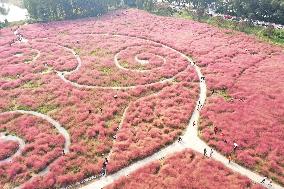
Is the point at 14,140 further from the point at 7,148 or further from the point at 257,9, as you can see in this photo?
the point at 257,9

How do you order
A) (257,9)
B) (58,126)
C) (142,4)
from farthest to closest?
(142,4) → (257,9) → (58,126)

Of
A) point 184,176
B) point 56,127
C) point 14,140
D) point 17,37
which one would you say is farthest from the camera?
point 17,37

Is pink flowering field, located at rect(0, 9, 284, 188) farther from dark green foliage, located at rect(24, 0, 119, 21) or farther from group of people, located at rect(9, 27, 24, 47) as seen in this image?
dark green foliage, located at rect(24, 0, 119, 21)

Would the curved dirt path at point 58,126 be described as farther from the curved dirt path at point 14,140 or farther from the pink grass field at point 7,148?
the pink grass field at point 7,148

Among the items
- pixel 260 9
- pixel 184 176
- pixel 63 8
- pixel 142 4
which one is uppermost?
pixel 63 8

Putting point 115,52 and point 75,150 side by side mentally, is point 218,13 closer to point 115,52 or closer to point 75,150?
point 115,52

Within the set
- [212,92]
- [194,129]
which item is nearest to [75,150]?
[194,129]

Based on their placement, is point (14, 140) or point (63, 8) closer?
point (14, 140)

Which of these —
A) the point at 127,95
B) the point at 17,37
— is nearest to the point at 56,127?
the point at 127,95
